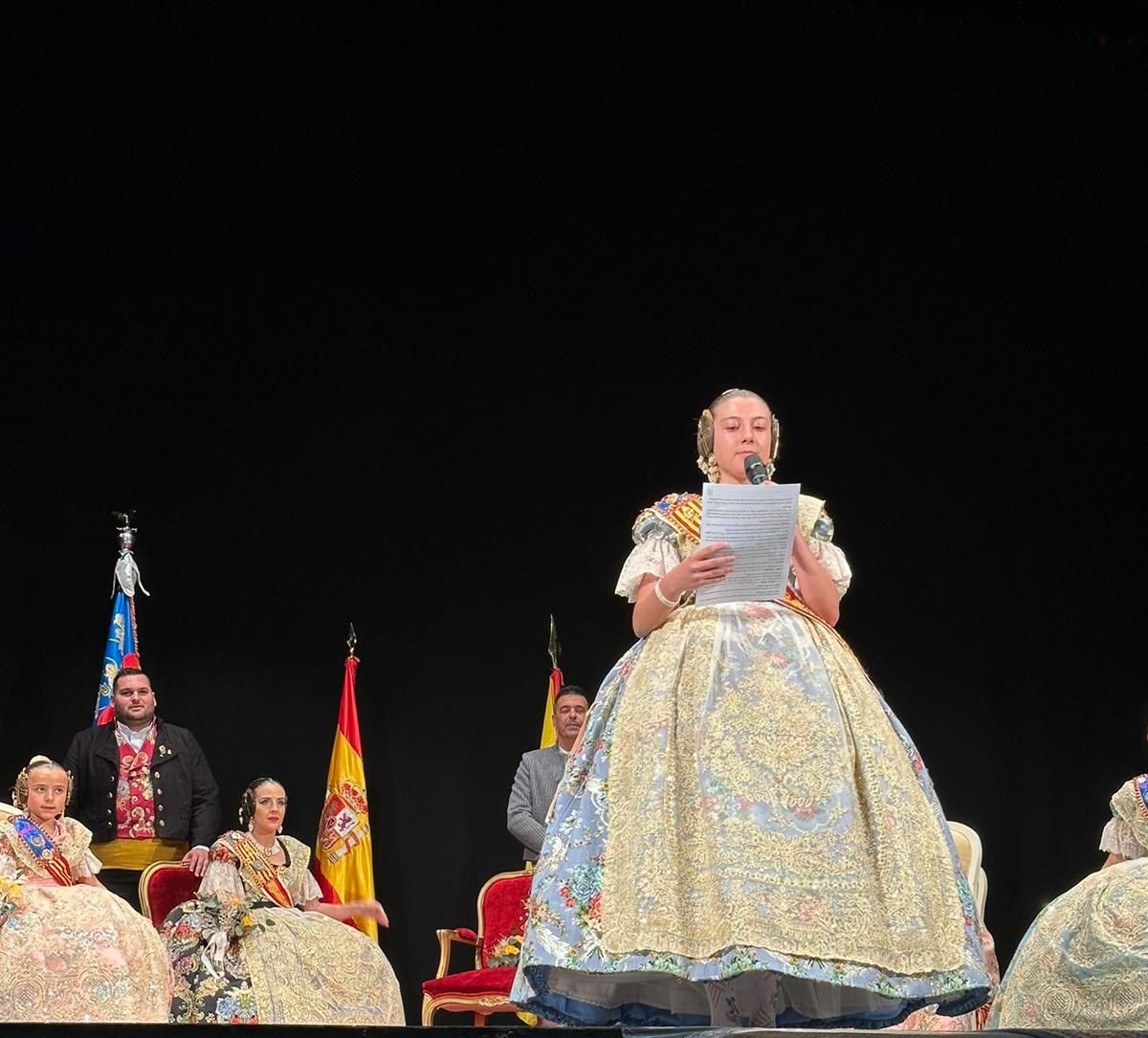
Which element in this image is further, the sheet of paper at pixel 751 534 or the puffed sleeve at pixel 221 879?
the puffed sleeve at pixel 221 879

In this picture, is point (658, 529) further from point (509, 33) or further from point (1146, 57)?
point (1146, 57)

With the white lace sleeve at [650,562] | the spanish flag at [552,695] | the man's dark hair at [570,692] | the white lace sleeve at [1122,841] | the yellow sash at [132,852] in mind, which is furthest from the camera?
the spanish flag at [552,695]

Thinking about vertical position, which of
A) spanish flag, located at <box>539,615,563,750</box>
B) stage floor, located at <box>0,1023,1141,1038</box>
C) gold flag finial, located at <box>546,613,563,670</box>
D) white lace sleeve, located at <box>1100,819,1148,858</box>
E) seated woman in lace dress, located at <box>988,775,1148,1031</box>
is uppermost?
gold flag finial, located at <box>546,613,563,670</box>

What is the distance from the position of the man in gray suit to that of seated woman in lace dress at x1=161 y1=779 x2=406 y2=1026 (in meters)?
0.96

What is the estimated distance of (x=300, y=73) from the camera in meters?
6.69

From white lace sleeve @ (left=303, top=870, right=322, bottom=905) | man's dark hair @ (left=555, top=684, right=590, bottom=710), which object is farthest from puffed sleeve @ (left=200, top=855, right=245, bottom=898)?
man's dark hair @ (left=555, top=684, right=590, bottom=710)

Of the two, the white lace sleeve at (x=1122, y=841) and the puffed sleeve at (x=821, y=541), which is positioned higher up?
the puffed sleeve at (x=821, y=541)

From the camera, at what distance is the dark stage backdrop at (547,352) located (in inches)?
259

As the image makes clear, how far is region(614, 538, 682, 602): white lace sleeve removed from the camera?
3.14 m

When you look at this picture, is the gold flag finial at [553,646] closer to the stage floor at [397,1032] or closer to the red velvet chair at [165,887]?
the red velvet chair at [165,887]

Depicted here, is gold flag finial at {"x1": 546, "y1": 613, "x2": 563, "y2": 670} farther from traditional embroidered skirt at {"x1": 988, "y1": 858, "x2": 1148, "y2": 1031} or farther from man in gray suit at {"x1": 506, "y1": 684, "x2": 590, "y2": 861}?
traditional embroidered skirt at {"x1": 988, "y1": 858, "x2": 1148, "y2": 1031}

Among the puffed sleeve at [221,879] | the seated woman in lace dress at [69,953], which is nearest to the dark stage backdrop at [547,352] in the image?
the puffed sleeve at [221,879]

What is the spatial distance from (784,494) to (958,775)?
166 inches

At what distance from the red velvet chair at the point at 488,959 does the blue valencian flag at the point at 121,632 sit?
1489 mm
